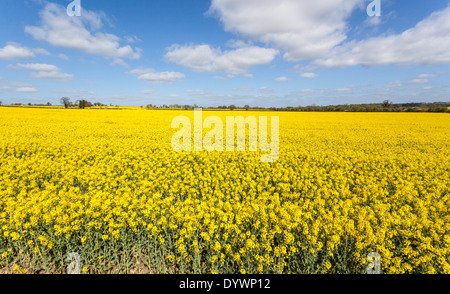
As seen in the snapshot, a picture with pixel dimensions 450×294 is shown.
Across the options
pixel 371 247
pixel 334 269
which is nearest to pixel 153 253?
pixel 334 269

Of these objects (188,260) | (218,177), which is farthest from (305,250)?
(218,177)

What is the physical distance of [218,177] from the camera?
28.5 ft

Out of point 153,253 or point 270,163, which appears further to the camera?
point 270,163

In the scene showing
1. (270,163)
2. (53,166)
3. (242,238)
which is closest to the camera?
(242,238)

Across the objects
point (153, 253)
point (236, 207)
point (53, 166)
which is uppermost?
point (53, 166)

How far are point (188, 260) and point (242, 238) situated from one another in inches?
52.5

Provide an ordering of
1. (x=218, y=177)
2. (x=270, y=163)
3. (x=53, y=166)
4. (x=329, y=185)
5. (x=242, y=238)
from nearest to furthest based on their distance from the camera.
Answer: (x=242, y=238) → (x=329, y=185) → (x=218, y=177) → (x=53, y=166) → (x=270, y=163)

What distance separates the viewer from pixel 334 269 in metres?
4.57

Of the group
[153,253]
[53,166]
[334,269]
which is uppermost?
[53,166]

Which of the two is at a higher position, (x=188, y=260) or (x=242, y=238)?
(x=242, y=238)

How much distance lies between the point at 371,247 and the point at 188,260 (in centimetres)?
427
